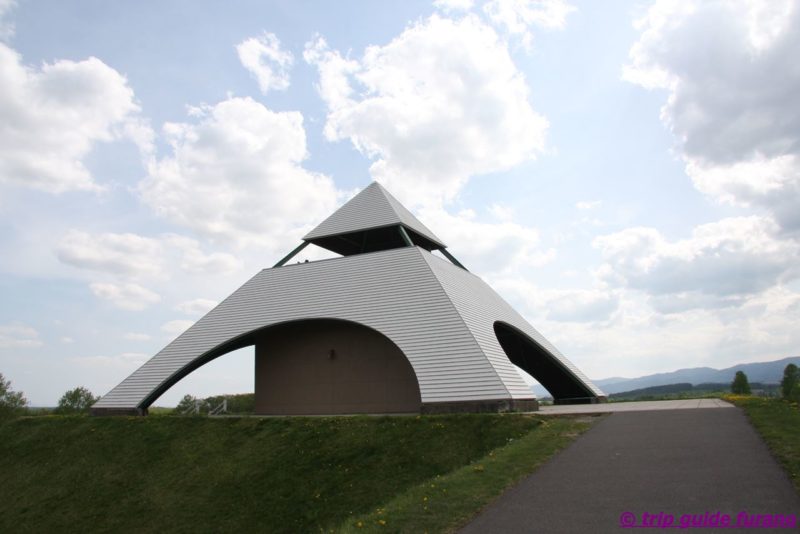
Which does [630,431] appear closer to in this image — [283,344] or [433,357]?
[433,357]

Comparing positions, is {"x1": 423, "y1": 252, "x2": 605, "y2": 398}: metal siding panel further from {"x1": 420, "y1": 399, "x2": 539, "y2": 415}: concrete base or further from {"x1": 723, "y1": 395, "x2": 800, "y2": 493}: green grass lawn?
{"x1": 723, "y1": 395, "x2": 800, "y2": 493}: green grass lawn

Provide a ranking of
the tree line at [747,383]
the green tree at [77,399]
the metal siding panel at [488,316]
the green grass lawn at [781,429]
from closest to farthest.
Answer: the green grass lawn at [781,429] → the metal siding panel at [488,316] → the tree line at [747,383] → the green tree at [77,399]

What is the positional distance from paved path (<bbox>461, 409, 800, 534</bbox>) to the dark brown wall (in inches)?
420

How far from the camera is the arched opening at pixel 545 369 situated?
24891 mm

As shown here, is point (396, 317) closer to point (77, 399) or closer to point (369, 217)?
point (369, 217)

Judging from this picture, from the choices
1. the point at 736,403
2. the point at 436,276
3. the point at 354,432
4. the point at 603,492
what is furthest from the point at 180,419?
the point at 736,403

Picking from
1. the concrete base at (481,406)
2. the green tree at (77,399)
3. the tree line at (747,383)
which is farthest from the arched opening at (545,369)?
the green tree at (77,399)

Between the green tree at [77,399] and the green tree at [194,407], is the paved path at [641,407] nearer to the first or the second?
the green tree at [194,407]

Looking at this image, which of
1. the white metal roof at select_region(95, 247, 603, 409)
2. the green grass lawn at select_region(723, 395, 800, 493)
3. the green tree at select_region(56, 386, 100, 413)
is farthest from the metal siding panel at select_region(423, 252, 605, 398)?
the green tree at select_region(56, 386, 100, 413)

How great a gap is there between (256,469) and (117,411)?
9704mm

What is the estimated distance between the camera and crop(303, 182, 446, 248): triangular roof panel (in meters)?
24.8

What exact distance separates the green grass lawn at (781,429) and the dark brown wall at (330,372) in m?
10.9

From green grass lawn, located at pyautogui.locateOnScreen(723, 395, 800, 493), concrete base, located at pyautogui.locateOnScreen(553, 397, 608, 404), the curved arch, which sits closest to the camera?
green grass lawn, located at pyautogui.locateOnScreen(723, 395, 800, 493)

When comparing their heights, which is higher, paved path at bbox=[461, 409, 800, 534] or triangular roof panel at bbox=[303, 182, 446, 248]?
triangular roof panel at bbox=[303, 182, 446, 248]
